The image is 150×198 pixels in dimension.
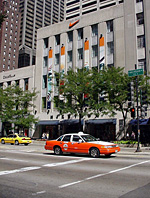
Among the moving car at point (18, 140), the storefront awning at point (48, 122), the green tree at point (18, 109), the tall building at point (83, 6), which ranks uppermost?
the tall building at point (83, 6)

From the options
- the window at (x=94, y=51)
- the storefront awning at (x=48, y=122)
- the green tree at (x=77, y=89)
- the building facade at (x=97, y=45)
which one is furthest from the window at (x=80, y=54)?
the storefront awning at (x=48, y=122)

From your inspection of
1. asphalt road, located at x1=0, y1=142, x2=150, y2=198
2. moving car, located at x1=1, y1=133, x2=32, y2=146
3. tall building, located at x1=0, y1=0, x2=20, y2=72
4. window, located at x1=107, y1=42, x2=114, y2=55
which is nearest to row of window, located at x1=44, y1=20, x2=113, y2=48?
window, located at x1=107, y1=42, x2=114, y2=55

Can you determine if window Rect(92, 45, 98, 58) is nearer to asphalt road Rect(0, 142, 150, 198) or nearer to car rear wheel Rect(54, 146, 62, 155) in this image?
car rear wheel Rect(54, 146, 62, 155)

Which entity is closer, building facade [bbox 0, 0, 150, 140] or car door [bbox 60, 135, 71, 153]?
car door [bbox 60, 135, 71, 153]

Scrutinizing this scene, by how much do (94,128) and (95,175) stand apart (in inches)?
1098

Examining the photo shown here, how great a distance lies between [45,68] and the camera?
143ft

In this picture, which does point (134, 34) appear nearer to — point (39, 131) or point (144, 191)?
point (39, 131)

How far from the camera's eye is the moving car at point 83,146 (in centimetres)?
1409

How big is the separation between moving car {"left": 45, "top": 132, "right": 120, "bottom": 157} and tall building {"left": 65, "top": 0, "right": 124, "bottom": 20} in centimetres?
8045

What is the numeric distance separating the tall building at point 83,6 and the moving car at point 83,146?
80449mm

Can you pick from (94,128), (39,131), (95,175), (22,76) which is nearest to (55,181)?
(95,175)

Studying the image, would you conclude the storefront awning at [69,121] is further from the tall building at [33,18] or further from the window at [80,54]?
the tall building at [33,18]

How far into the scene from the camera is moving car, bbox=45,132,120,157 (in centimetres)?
1409

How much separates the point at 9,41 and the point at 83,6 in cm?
3433
